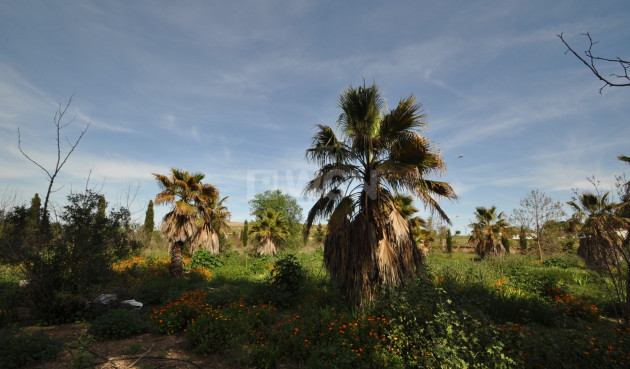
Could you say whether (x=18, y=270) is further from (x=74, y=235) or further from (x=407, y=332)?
(x=407, y=332)

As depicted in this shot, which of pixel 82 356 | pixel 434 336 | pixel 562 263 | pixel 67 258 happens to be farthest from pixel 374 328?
pixel 562 263

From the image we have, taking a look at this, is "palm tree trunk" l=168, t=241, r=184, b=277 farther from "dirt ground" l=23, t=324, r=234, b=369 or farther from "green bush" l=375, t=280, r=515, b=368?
"green bush" l=375, t=280, r=515, b=368

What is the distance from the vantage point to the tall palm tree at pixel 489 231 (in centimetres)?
2486

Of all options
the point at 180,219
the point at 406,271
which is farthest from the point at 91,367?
the point at 180,219

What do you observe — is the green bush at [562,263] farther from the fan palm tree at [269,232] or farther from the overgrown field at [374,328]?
the fan palm tree at [269,232]

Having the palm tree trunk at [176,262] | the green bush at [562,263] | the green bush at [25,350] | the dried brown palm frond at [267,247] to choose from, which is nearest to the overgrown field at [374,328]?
the green bush at [25,350]

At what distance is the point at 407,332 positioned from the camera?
19.5 feet

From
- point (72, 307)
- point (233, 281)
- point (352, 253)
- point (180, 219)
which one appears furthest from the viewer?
point (180, 219)

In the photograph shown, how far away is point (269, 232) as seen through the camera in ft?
78.9

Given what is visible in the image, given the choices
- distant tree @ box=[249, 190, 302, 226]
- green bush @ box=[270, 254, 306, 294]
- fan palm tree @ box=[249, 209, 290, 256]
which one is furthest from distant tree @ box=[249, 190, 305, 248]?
green bush @ box=[270, 254, 306, 294]

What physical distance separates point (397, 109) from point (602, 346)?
6017 mm

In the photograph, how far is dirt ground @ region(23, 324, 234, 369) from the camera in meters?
5.23

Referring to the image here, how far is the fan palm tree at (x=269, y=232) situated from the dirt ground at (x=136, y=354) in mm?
16911

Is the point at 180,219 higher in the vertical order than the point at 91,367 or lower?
higher
